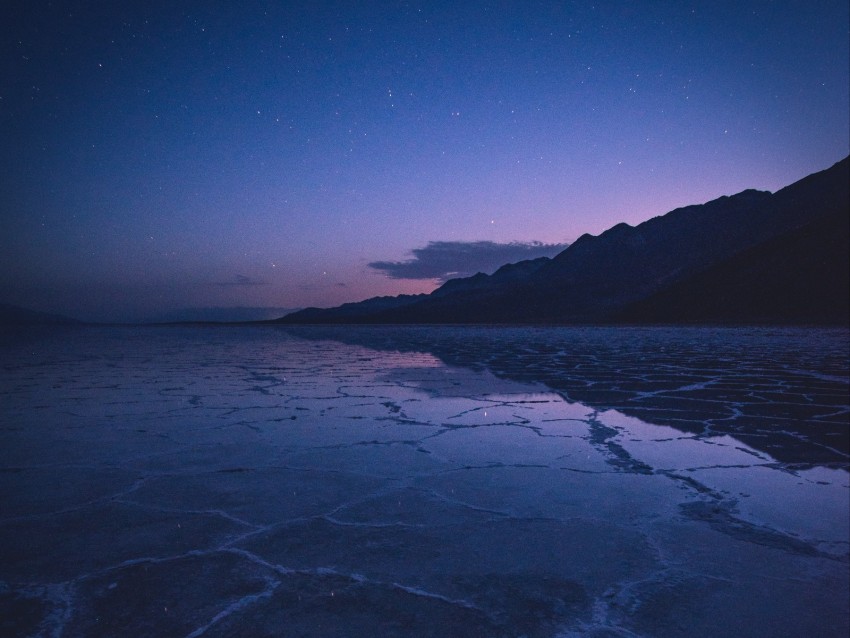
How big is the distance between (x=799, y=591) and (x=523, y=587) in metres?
0.83

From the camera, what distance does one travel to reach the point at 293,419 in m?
4.11

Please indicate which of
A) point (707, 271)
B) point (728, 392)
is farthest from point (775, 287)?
point (728, 392)

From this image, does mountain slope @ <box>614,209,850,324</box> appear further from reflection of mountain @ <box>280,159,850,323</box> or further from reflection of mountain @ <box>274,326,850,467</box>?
reflection of mountain @ <box>274,326,850,467</box>

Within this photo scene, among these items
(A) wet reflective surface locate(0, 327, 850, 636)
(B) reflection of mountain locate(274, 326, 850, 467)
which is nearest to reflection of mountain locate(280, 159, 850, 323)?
(B) reflection of mountain locate(274, 326, 850, 467)

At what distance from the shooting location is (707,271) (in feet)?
188

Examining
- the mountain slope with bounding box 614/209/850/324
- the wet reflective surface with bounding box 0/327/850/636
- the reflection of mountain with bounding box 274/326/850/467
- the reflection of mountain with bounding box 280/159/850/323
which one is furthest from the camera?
the reflection of mountain with bounding box 280/159/850/323

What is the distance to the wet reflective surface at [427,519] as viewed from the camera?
4.69 feet

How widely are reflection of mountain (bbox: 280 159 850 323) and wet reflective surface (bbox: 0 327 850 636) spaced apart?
4090 cm

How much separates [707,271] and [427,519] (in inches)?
2525

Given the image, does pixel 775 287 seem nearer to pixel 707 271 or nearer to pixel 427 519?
pixel 707 271

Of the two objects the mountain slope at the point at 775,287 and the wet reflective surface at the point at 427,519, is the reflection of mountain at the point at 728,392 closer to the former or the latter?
the wet reflective surface at the point at 427,519

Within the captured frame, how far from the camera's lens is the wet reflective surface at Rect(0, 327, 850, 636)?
4.69 ft

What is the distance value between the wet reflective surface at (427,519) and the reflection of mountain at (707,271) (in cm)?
4090

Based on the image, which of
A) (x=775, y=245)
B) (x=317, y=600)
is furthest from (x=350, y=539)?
(x=775, y=245)
